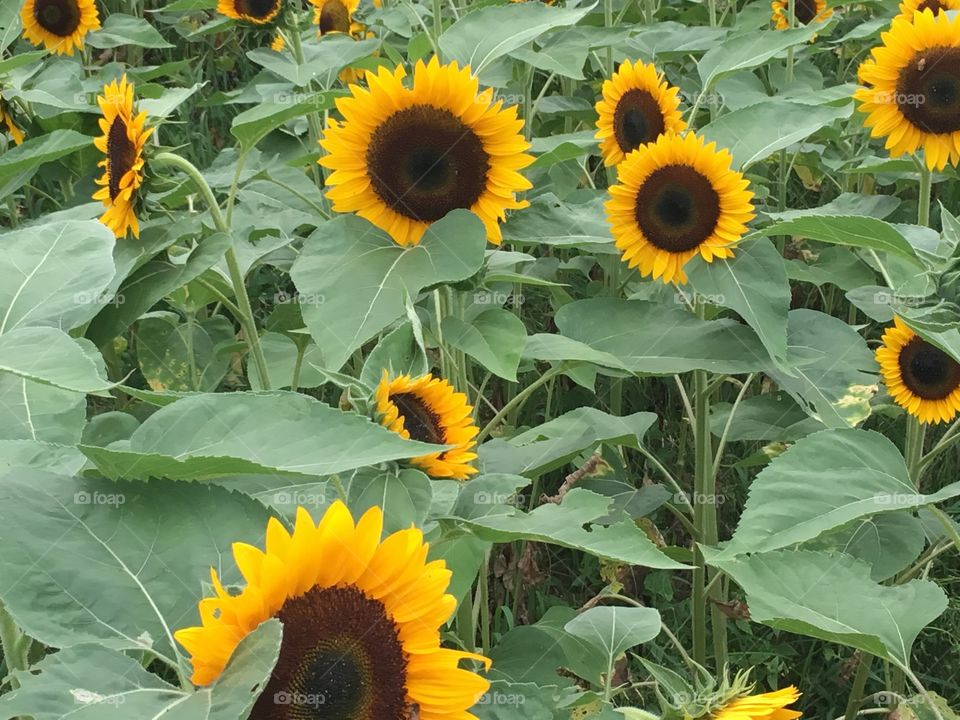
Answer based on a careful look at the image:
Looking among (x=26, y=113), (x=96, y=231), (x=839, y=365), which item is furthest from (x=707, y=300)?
(x=26, y=113)

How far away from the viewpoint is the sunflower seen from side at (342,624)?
51 centimetres

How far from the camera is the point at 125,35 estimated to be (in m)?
2.40

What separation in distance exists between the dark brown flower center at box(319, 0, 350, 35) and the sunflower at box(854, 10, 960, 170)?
105 cm

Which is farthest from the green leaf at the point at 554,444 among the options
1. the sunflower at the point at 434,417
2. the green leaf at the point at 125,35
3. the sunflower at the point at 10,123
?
the green leaf at the point at 125,35

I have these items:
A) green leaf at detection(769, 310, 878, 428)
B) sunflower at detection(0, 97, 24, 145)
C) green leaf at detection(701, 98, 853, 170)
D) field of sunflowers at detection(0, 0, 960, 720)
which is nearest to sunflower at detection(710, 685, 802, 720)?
field of sunflowers at detection(0, 0, 960, 720)

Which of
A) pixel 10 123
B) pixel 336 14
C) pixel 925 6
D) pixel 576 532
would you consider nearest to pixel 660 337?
pixel 576 532

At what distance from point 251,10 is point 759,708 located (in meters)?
1.52

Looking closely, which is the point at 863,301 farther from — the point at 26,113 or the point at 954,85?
the point at 26,113

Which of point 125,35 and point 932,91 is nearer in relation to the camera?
point 932,91

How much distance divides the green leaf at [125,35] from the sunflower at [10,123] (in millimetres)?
753

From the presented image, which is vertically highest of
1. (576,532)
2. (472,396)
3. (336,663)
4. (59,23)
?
(59,23)

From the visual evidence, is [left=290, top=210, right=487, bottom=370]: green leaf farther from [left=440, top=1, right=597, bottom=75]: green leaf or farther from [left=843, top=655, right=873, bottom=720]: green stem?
[left=843, top=655, right=873, bottom=720]: green stem

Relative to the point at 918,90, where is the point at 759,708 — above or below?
below
